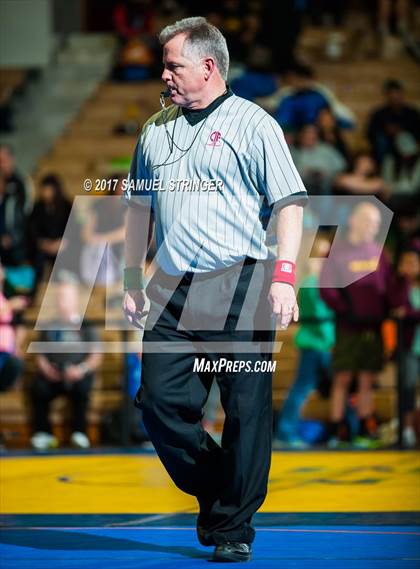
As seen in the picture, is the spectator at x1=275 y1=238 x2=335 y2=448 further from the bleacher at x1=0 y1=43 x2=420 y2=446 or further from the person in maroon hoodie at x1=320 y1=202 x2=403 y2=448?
the bleacher at x1=0 y1=43 x2=420 y2=446

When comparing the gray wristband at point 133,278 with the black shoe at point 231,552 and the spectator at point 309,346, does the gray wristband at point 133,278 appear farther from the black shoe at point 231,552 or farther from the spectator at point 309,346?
the spectator at point 309,346

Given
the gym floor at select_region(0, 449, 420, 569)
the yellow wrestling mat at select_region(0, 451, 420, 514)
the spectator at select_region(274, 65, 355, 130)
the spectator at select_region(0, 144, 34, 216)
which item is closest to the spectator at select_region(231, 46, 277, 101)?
the spectator at select_region(274, 65, 355, 130)

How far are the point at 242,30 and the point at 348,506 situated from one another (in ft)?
32.0

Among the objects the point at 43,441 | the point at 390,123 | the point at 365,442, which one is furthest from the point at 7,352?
the point at 390,123

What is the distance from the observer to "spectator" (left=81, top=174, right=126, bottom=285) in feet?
37.3

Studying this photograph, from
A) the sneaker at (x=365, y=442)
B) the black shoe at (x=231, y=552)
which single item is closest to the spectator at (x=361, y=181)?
the sneaker at (x=365, y=442)

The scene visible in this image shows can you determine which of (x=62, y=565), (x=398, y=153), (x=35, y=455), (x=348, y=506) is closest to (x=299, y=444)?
(x=35, y=455)

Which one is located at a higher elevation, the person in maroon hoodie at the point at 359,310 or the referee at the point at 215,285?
the referee at the point at 215,285

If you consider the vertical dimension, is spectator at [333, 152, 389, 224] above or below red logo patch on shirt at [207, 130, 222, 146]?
below

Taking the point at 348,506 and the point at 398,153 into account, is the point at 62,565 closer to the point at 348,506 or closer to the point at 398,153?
the point at 348,506

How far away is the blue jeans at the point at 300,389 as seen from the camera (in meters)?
10.6

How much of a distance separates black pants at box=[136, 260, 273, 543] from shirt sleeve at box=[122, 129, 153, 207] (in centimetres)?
37

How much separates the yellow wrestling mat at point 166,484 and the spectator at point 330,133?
4.29 metres

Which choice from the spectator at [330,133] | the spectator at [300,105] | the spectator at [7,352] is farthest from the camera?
the spectator at [300,105]
